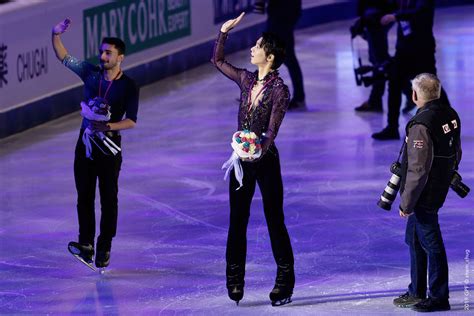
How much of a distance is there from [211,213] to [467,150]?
11.5 feet

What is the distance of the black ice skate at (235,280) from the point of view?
26.0ft

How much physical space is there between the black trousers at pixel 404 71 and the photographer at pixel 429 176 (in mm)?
5087

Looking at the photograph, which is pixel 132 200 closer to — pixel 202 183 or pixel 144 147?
pixel 202 183

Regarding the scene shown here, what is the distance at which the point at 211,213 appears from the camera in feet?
34.6

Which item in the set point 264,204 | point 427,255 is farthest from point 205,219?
point 427,255

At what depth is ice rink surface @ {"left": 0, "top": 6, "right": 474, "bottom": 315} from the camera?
8.24m

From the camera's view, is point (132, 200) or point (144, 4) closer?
point (132, 200)

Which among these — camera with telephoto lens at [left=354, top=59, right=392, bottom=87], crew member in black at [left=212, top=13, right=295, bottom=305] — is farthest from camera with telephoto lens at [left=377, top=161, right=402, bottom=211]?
camera with telephoto lens at [left=354, top=59, right=392, bottom=87]

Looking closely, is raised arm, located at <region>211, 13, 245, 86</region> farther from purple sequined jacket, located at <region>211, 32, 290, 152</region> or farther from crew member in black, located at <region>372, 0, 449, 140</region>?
crew member in black, located at <region>372, 0, 449, 140</region>

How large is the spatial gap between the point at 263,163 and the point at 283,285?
820mm

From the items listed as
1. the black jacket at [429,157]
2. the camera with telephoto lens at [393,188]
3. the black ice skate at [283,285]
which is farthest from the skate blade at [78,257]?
the black jacket at [429,157]

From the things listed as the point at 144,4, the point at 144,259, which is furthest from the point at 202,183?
the point at 144,4

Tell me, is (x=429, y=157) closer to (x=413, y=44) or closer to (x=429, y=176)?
(x=429, y=176)

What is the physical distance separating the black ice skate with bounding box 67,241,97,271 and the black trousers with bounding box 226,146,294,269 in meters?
1.24
